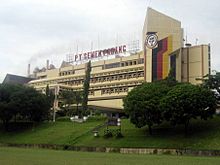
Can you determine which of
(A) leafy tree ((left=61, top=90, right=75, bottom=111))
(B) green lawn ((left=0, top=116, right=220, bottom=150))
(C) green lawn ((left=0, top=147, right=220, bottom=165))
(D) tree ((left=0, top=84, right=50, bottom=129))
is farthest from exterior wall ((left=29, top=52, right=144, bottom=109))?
(C) green lawn ((left=0, top=147, right=220, bottom=165))

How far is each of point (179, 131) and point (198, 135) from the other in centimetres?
426

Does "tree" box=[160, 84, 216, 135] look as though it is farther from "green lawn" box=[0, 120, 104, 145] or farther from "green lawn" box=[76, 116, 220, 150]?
"green lawn" box=[0, 120, 104, 145]

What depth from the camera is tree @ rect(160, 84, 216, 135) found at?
5853 centimetres

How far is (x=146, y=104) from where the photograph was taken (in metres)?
62.0

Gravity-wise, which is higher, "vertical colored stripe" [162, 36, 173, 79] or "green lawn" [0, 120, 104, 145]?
"vertical colored stripe" [162, 36, 173, 79]

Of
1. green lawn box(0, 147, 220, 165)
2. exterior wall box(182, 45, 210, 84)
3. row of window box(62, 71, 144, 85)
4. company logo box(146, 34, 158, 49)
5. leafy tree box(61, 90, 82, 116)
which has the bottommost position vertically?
green lawn box(0, 147, 220, 165)

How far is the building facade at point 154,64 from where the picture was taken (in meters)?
118

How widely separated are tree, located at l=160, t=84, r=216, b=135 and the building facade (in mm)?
55088

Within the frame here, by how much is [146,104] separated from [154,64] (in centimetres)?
5712

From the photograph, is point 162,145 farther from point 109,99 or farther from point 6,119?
point 109,99

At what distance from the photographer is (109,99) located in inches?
5157

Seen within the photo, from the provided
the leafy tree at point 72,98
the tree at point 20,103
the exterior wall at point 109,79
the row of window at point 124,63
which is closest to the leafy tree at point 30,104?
the tree at point 20,103

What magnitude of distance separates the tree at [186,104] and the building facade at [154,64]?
55.1m

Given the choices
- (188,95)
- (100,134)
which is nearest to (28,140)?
(100,134)
